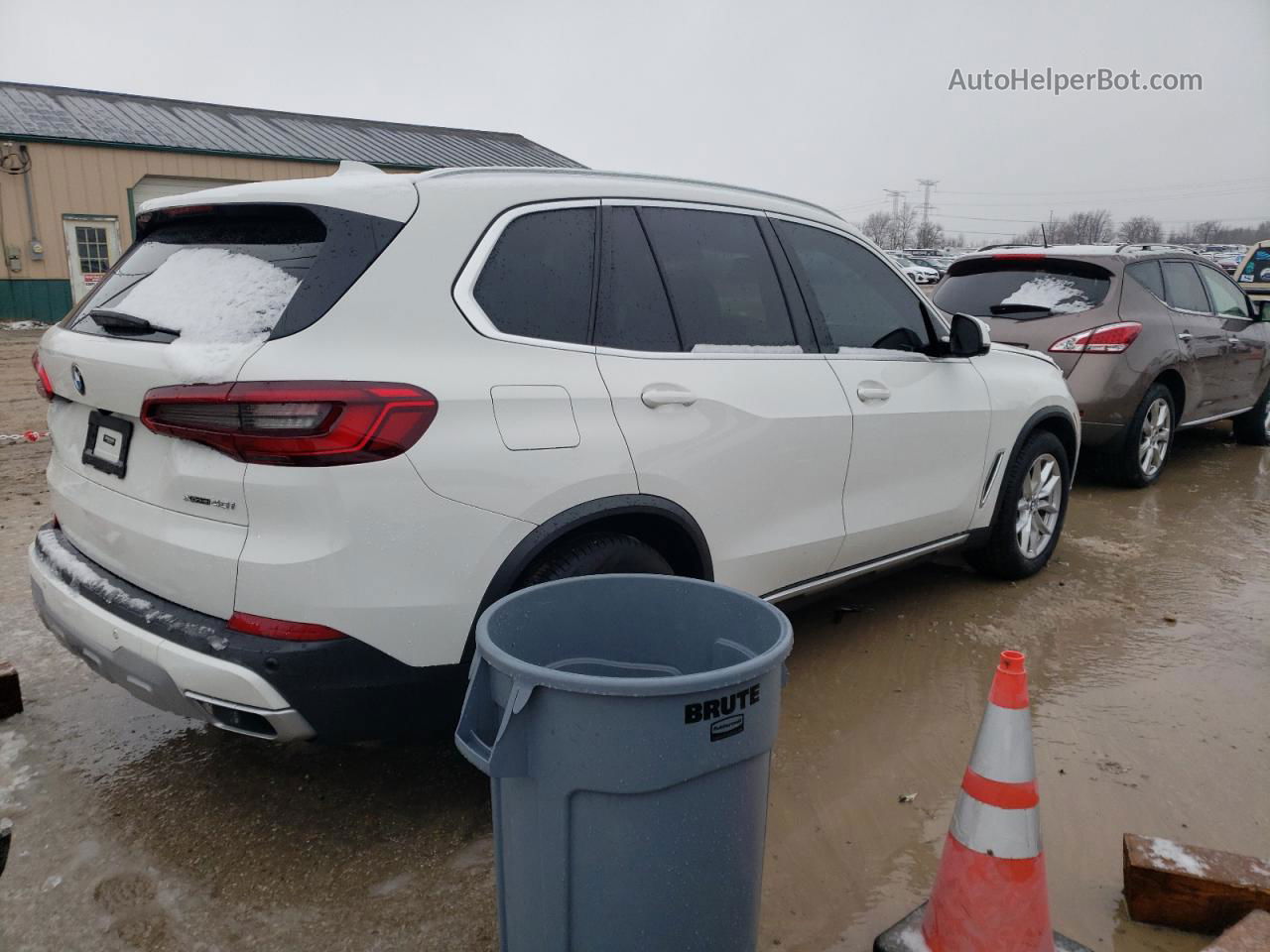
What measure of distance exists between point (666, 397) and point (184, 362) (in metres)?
1.27

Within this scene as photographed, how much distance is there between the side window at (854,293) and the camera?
3506 mm

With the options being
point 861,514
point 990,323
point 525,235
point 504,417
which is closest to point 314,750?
point 504,417

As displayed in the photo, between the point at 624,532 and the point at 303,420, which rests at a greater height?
the point at 303,420

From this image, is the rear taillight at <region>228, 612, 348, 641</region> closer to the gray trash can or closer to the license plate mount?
the gray trash can

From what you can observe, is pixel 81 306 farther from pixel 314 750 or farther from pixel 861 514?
pixel 861 514

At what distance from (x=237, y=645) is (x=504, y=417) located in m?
0.82

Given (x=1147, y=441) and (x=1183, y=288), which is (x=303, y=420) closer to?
(x=1147, y=441)

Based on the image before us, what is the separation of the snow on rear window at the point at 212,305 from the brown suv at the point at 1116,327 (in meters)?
5.30

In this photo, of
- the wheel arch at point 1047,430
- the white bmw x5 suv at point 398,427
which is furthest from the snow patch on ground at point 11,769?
the wheel arch at point 1047,430

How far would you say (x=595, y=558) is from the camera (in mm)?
2557

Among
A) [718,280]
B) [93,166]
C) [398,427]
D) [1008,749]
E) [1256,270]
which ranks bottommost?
[1008,749]

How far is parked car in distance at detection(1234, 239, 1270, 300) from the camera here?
49.8ft

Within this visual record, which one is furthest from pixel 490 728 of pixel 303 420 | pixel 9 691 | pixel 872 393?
pixel 9 691

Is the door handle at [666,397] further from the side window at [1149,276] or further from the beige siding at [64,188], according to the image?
the beige siding at [64,188]
